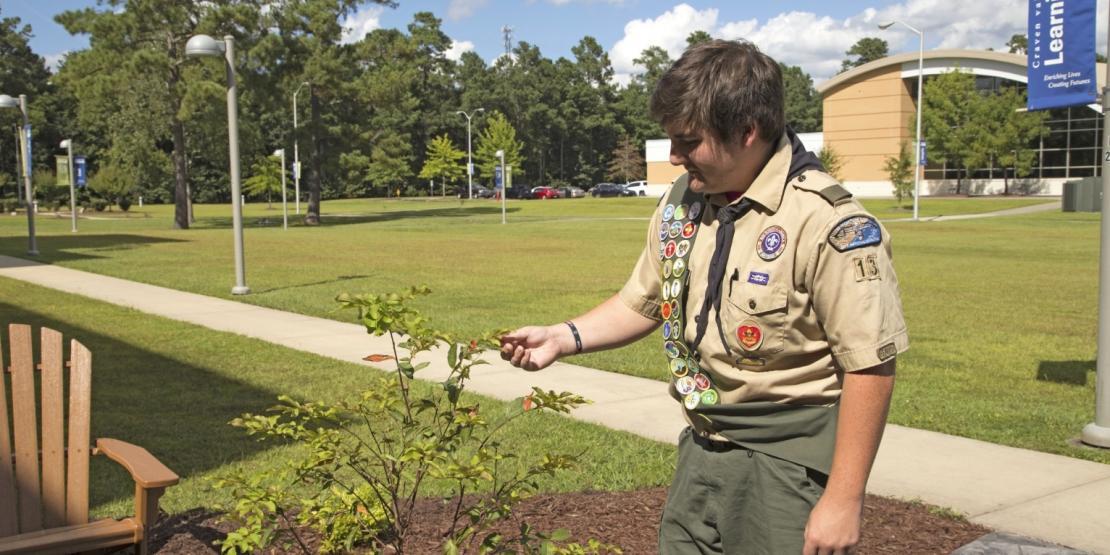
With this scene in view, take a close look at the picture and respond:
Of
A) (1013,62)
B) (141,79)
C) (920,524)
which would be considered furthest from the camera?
(1013,62)

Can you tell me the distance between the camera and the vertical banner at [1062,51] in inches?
261

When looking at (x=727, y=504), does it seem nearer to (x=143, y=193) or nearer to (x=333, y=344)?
(x=333, y=344)

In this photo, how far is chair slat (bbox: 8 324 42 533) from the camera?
140 inches

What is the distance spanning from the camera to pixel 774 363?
2154 mm

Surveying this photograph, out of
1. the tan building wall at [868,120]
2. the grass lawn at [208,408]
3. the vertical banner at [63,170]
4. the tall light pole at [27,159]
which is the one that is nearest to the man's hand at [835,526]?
the grass lawn at [208,408]

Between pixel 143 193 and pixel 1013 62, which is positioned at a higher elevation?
pixel 1013 62

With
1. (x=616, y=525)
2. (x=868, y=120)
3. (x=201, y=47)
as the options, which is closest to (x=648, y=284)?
(x=616, y=525)

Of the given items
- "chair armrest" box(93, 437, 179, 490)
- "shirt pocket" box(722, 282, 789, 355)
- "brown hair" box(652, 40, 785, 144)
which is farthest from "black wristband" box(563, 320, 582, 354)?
"chair armrest" box(93, 437, 179, 490)

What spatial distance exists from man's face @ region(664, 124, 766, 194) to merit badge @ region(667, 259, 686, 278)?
0.21 meters

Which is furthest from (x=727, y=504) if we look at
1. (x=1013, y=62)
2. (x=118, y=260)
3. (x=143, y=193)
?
(x=143, y=193)

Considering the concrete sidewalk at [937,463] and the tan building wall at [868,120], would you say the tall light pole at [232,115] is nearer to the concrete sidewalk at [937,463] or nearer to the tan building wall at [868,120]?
the concrete sidewalk at [937,463]

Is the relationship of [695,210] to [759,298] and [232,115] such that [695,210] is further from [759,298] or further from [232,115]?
[232,115]

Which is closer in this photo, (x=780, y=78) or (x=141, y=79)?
(x=780, y=78)

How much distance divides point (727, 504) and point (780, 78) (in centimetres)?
97
